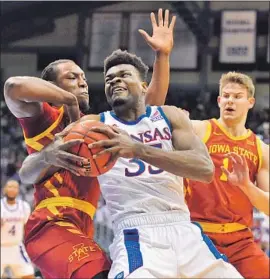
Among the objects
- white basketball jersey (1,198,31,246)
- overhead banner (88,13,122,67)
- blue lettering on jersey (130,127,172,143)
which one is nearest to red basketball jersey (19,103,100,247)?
blue lettering on jersey (130,127,172,143)

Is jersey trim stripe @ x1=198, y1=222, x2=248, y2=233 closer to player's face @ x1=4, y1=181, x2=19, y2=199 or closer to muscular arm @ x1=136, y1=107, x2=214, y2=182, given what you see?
muscular arm @ x1=136, y1=107, x2=214, y2=182

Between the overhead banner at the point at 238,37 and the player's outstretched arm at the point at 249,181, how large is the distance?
12273 mm

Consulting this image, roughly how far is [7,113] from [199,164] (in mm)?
16605

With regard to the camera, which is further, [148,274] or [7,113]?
[7,113]

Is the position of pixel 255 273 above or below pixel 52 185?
below

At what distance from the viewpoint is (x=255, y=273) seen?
12.9 ft

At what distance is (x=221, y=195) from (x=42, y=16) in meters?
15.2

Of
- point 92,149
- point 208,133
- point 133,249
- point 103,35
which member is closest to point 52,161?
point 92,149

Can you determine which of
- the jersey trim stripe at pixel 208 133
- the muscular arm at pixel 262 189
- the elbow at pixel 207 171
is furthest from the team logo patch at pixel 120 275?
the jersey trim stripe at pixel 208 133

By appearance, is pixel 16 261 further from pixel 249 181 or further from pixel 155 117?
pixel 155 117

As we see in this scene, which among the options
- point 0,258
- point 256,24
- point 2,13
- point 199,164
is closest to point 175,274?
point 199,164

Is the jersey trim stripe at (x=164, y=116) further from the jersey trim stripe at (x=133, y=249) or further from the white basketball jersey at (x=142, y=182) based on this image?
the jersey trim stripe at (x=133, y=249)

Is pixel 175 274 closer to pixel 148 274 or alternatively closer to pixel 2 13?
pixel 148 274

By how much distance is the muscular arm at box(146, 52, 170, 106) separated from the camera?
14.0 ft
